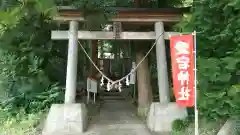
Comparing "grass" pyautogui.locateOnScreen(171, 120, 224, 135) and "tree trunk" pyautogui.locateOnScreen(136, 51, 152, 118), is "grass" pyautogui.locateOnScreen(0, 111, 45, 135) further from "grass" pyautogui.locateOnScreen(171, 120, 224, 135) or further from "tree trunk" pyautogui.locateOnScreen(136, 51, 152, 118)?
"grass" pyautogui.locateOnScreen(171, 120, 224, 135)

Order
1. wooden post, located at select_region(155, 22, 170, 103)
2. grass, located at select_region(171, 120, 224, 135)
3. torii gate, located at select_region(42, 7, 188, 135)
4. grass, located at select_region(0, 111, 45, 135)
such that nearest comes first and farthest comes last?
1. grass, located at select_region(171, 120, 224, 135)
2. grass, located at select_region(0, 111, 45, 135)
3. torii gate, located at select_region(42, 7, 188, 135)
4. wooden post, located at select_region(155, 22, 170, 103)

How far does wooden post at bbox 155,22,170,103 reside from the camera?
8905mm

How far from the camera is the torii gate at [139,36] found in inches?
341

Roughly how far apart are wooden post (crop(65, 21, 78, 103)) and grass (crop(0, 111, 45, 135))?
1.07 meters

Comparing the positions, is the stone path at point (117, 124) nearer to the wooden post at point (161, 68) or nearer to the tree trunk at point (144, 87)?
the tree trunk at point (144, 87)

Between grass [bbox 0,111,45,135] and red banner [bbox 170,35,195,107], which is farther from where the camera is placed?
grass [bbox 0,111,45,135]

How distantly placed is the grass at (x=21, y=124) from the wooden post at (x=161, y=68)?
3326mm

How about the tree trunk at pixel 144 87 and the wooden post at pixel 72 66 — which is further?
the tree trunk at pixel 144 87

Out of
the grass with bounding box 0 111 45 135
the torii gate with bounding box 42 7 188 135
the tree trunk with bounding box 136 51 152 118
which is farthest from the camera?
the tree trunk with bounding box 136 51 152 118

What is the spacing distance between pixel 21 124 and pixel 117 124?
257 centimetres

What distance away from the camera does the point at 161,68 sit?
9039 millimetres

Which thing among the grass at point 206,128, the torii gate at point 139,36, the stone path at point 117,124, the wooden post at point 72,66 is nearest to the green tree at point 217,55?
the grass at point 206,128

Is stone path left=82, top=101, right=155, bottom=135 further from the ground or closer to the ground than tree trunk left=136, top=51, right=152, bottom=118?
closer to the ground

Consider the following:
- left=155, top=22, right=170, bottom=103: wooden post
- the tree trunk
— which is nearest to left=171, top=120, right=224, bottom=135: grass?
left=155, top=22, right=170, bottom=103: wooden post
